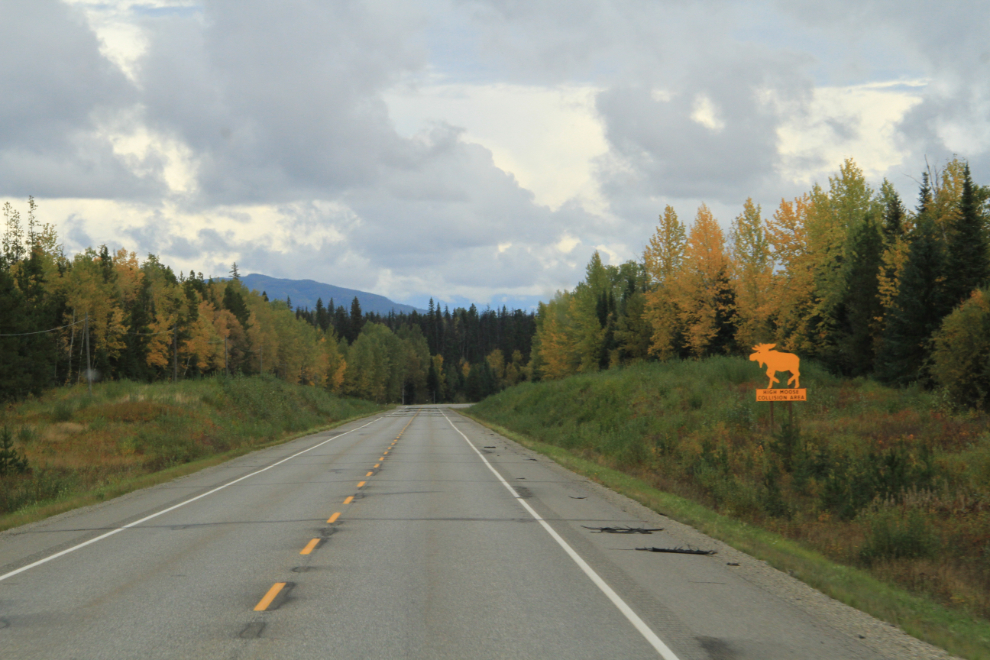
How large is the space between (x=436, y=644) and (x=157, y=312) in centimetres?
9432

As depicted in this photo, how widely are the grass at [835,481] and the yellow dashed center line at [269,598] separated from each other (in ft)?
21.9

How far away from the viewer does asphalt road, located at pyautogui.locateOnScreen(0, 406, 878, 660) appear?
6578mm

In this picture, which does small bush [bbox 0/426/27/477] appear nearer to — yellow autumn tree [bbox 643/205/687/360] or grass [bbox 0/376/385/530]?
grass [bbox 0/376/385/530]

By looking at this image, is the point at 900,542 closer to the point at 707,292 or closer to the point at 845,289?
the point at 845,289

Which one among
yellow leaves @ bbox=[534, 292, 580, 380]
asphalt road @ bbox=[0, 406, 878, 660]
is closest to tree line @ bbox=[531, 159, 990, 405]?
yellow leaves @ bbox=[534, 292, 580, 380]

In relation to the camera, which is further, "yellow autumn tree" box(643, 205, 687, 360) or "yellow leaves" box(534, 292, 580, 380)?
"yellow leaves" box(534, 292, 580, 380)

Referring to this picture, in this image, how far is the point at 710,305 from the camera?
55.4 m

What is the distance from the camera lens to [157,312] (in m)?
91.1

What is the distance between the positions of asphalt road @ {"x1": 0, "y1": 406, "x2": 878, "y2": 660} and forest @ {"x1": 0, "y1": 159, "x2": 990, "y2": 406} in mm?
19973

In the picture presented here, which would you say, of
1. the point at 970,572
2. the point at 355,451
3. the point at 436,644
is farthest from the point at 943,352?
the point at 436,644

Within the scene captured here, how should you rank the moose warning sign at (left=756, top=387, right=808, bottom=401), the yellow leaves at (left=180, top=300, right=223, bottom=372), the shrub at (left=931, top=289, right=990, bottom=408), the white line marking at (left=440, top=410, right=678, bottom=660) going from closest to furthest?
the white line marking at (left=440, top=410, right=678, bottom=660), the moose warning sign at (left=756, top=387, right=808, bottom=401), the shrub at (left=931, top=289, right=990, bottom=408), the yellow leaves at (left=180, top=300, right=223, bottom=372)

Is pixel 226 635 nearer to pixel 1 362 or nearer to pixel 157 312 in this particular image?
pixel 1 362

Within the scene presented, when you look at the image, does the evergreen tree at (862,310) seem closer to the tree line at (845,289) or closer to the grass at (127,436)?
the tree line at (845,289)

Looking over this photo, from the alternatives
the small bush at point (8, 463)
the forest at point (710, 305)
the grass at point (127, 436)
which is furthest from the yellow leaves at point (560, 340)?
the small bush at point (8, 463)
